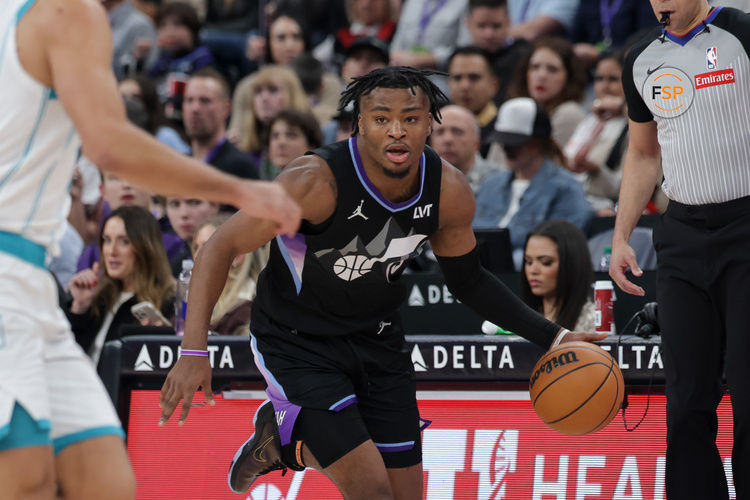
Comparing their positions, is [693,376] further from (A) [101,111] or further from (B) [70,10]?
(B) [70,10]

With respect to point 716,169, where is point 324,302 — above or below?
below

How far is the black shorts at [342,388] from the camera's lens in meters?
4.14

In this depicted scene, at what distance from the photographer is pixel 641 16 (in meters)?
9.88

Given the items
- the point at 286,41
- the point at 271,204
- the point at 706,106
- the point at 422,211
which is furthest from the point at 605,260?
the point at 286,41

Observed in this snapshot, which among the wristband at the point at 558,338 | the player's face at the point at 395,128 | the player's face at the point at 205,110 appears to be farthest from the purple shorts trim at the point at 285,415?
the player's face at the point at 205,110

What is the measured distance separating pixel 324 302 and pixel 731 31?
1.84 m

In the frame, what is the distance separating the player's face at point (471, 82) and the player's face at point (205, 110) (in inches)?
76.5

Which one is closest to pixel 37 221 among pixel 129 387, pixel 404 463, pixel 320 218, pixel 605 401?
pixel 320 218

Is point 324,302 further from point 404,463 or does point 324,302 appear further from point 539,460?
point 539,460

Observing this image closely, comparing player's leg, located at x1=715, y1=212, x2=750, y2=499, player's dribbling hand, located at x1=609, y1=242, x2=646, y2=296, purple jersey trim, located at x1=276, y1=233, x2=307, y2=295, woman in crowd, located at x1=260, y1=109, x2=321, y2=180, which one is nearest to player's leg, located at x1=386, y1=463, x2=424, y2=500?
purple jersey trim, located at x1=276, y1=233, x2=307, y2=295

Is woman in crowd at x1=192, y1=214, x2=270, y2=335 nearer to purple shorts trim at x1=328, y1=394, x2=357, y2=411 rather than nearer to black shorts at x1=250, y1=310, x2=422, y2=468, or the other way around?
black shorts at x1=250, y1=310, x2=422, y2=468

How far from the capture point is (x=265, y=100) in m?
9.63

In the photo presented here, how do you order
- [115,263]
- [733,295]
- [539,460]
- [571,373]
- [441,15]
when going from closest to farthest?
[733,295] → [571,373] → [539,460] → [115,263] → [441,15]

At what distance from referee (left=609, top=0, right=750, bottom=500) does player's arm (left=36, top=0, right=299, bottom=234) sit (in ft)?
6.94
